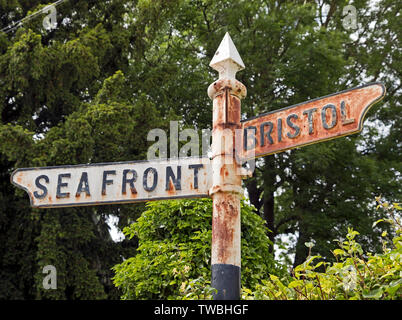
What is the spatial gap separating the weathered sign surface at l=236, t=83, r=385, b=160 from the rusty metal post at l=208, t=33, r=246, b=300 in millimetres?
105

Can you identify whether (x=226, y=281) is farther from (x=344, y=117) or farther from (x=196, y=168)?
(x=344, y=117)

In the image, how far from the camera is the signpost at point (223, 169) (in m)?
2.79

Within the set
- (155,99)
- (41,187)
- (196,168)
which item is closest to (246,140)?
(196,168)

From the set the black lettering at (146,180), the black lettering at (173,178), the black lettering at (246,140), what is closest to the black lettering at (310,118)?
the black lettering at (246,140)

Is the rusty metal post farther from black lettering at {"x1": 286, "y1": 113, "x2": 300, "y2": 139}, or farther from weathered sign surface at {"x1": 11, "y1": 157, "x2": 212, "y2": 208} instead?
black lettering at {"x1": 286, "y1": 113, "x2": 300, "y2": 139}

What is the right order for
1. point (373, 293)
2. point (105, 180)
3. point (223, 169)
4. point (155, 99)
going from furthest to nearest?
point (155, 99) → point (105, 180) → point (223, 169) → point (373, 293)

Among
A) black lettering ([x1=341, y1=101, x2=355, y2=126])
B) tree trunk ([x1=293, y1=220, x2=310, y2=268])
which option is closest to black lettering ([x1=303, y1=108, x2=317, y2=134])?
black lettering ([x1=341, y1=101, x2=355, y2=126])

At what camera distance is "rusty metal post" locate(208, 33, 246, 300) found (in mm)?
2740

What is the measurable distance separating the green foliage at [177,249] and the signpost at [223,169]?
165 cm

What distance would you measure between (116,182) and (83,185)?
0.23 m

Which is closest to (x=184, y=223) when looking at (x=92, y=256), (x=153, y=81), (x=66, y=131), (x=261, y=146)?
(x=261, y=146)

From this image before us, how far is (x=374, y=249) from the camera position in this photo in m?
13.2

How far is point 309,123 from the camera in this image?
2949mm
